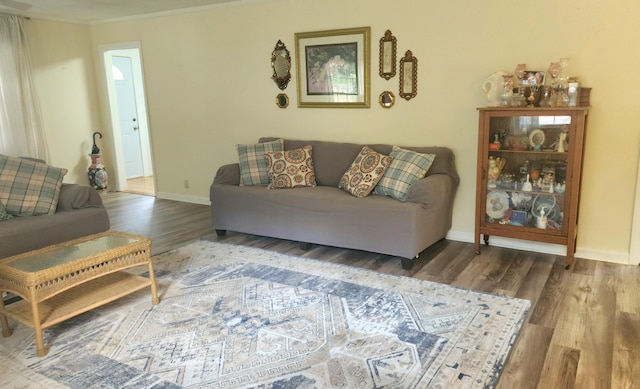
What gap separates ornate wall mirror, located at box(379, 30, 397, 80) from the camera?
420cm

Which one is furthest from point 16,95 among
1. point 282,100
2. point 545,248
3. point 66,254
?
point 545,248

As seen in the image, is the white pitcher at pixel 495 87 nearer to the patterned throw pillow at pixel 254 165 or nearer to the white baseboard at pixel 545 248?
the white baseboard at pixel 545 248

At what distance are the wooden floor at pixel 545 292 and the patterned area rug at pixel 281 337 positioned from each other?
0.14 metres

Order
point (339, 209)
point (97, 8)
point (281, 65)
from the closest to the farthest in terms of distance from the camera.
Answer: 1. point (339, 209)
2. point (281, 65)
3. point (97, 8)

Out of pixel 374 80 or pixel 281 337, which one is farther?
pixel 374 80

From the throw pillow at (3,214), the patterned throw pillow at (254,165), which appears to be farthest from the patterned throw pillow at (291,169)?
the throw pillow at (3,214)

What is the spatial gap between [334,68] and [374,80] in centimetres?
→ 45

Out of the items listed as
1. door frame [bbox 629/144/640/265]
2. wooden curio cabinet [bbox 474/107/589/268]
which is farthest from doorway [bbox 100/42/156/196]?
door frame [bbox 629/144/640/265]

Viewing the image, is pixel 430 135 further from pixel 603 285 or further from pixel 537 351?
pixel 537 351

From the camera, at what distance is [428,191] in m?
3.56

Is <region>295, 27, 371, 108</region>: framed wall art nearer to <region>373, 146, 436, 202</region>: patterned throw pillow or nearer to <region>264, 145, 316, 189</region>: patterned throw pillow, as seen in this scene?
<region>264, 145, 316, 189</region>: patterned throw pillow

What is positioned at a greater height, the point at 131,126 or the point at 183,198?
the point at 131,126

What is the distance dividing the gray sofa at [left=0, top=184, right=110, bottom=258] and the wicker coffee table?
49cm

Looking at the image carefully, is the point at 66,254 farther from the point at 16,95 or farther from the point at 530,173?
the point at 16,95
